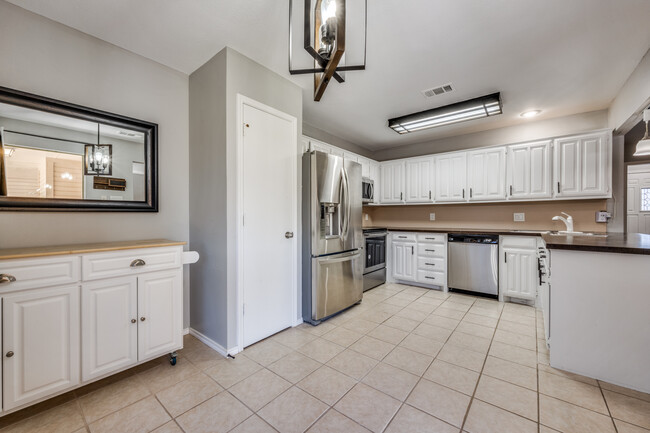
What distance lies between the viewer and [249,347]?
2.34 metres

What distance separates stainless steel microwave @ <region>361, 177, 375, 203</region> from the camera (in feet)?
14.9

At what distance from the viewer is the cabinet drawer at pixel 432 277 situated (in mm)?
4026

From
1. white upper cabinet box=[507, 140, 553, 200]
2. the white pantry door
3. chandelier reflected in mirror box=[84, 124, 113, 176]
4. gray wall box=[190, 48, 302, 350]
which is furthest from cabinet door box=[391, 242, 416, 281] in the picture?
chandelier reflected in mirror box=[84, 124, 113, 176]

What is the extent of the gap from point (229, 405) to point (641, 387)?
8.70 ft

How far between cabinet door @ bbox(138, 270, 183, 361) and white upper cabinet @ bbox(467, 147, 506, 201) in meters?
4.07

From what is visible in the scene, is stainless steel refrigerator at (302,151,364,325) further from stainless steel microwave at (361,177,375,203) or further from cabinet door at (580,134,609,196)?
cabinet door at (580,134,609,196)

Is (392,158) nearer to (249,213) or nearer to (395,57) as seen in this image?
(395,57)

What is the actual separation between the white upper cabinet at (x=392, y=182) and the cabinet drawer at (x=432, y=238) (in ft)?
2.84

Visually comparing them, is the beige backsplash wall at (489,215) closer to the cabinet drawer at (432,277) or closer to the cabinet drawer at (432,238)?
the cabinet drawer at (432,238)

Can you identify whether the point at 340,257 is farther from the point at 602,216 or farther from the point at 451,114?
the point at 602,216

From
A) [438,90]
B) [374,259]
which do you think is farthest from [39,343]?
[438,90]

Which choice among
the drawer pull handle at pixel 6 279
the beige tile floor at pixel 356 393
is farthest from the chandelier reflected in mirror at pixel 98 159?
the beige tile floor at pixel 356 393

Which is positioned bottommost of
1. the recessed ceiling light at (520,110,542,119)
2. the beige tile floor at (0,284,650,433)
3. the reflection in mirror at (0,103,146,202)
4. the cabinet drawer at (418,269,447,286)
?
the beige tile floor at (0,284,650,433)

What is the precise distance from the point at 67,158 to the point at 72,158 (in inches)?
1.1
